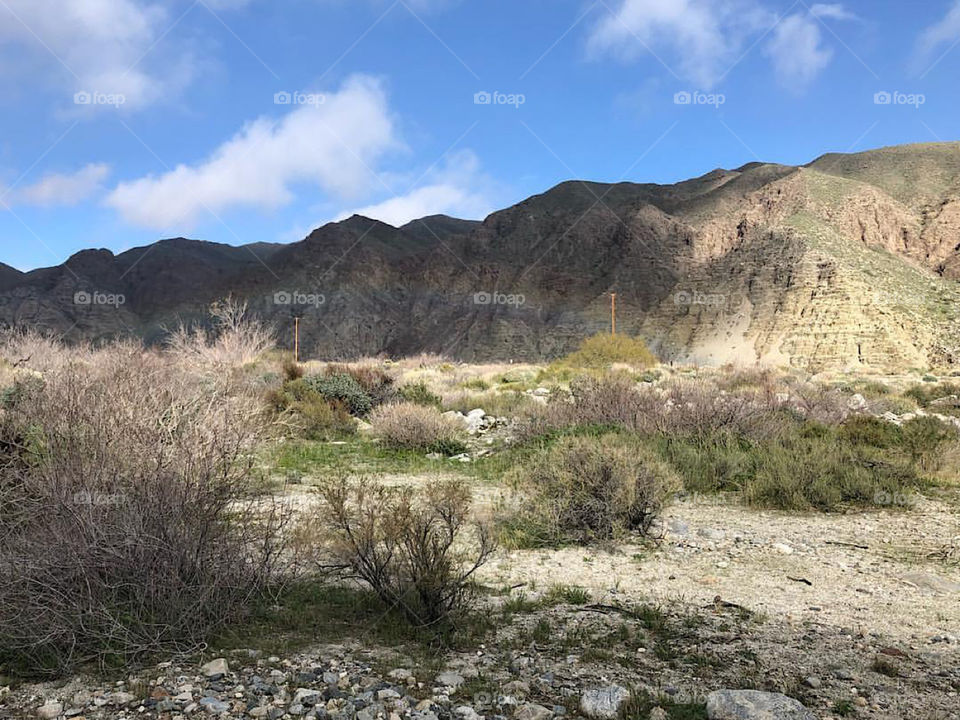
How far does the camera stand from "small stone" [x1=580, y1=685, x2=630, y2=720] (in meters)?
3.09

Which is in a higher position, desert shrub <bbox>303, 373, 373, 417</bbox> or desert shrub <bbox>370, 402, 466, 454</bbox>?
desert shrub <bbox>303, 373, 373, 417</bbox>

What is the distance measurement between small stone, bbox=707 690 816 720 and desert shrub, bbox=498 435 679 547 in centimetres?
325

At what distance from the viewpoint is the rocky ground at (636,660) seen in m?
3.12

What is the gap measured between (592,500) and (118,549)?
427 centimetres

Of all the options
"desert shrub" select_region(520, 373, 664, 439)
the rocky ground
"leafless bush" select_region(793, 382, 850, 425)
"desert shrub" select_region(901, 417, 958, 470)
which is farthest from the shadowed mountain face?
the rocky ground

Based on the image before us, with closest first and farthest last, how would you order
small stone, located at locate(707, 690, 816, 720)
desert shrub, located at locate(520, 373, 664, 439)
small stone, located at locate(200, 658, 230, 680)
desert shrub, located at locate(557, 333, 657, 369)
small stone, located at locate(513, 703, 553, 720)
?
small stone, located at locate(707, 690, 816, 720), small stone, located at locate(513, 703, 553, 720), small stone, located at locate(200, 658, 230, 680), desert shrub, located at locate(520, 373, 664, 439), desert shrub, located at locate(557, 333, 657, 369)

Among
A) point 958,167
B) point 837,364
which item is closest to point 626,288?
point 837,364

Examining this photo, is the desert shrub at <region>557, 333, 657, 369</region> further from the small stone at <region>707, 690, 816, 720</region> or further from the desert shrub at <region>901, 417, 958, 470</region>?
the small stone at <region>707, 690, 816, 720</region>

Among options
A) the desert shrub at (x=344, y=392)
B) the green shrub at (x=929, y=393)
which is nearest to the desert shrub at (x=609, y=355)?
the green shrub at (x=929, y=393)

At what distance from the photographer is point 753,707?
3.02 metres

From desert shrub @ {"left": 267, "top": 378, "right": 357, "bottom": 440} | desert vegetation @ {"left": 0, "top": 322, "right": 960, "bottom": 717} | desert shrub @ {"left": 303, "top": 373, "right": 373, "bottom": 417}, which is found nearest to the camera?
desert vegetation @ {"left": 0, "top": 322, "right": 960, "bottom": 717}

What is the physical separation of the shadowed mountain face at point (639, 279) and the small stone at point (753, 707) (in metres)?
46.3

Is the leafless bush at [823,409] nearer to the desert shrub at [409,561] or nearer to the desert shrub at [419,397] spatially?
the desert shrub at [419,397]

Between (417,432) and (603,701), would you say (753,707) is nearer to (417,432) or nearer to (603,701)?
(603,701)
